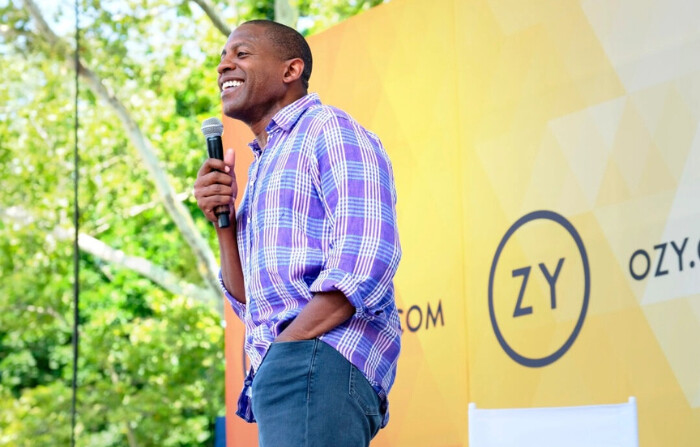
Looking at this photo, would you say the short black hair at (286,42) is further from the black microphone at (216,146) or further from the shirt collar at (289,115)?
the black microphone at (216,146)

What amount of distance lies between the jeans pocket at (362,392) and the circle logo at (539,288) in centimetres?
157

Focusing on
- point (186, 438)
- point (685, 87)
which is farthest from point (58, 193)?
point (685, 87)

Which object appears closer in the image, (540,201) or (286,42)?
(286,42)

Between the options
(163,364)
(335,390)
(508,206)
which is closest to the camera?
(335,390)

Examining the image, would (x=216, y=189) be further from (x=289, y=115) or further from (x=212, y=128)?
(x=212, y=128)

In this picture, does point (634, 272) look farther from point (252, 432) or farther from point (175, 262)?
point (175, 262)

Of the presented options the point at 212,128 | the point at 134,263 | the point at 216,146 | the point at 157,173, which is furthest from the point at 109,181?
the point at 216,146

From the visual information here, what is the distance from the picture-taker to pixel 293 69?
2.02m

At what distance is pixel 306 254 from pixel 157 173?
9236 millimetres

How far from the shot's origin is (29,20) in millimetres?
11438

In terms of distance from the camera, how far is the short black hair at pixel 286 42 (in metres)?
2.03

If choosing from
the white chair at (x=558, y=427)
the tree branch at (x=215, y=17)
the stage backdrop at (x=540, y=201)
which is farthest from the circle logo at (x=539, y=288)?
the tree branch at (x=215, y=17)

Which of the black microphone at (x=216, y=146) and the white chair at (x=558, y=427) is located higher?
the black microphone at (x=216, y=146)

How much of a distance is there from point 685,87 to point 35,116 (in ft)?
33.3
